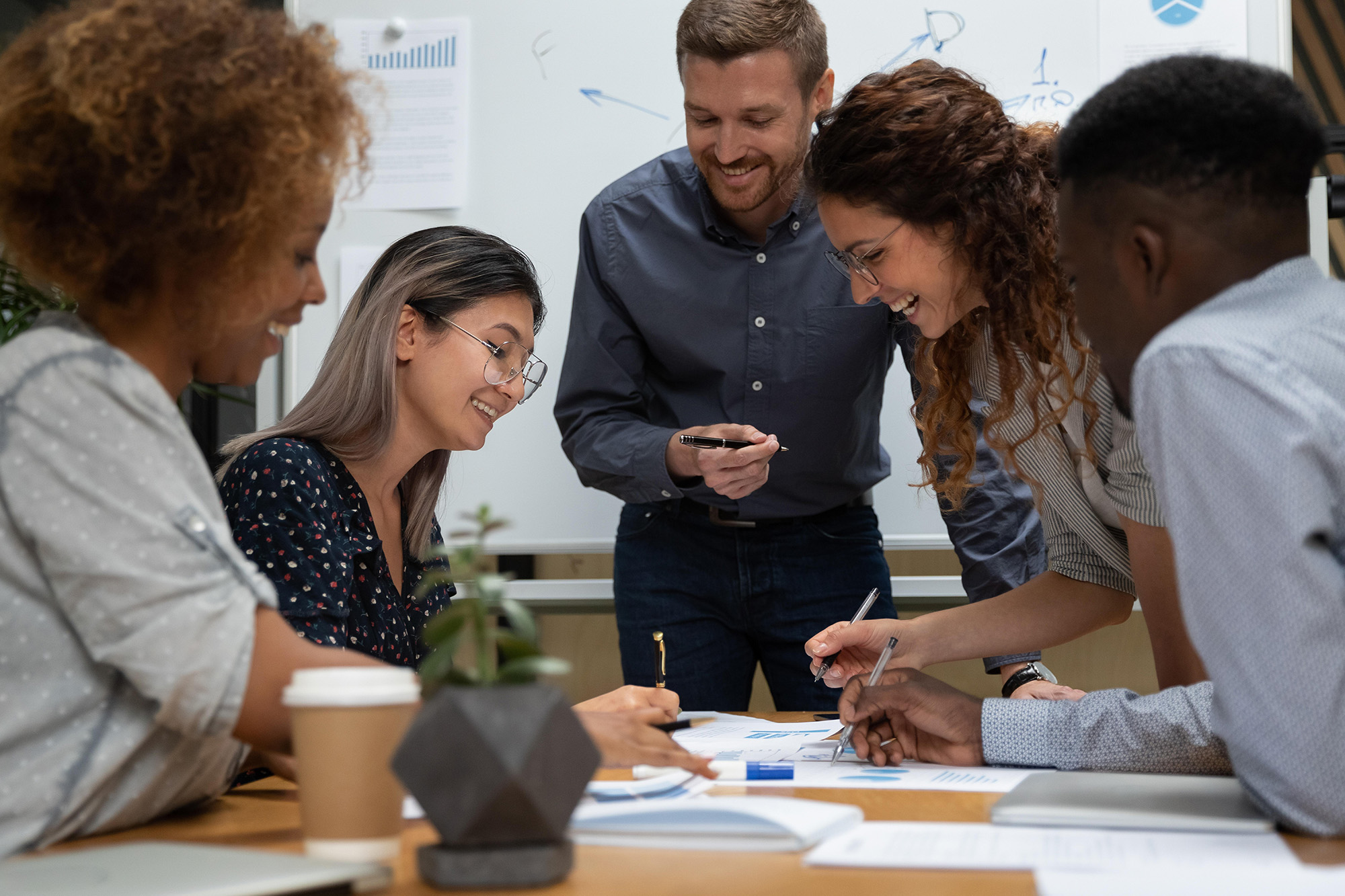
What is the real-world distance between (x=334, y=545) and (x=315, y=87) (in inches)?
28.2

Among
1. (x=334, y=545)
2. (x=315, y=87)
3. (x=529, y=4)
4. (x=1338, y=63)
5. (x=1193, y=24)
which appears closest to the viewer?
(x=315, y=87)

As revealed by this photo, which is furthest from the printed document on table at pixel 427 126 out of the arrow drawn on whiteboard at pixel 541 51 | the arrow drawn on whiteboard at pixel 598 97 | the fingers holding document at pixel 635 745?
the fingers holding document at pixel 635 745

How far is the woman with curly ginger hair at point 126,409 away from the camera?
2.80 feet

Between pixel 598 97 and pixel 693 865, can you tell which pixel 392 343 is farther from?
pixel 693 865

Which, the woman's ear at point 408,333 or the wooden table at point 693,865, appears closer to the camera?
the wooden table at point 693,865

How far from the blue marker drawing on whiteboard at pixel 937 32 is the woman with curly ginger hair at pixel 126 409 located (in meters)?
1.92

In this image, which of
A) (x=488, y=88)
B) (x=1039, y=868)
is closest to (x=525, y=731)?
(x=1039, y=868)

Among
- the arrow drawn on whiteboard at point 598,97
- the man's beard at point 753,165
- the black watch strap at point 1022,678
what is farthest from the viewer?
the arrow drawn on whiteboard at point 598,97

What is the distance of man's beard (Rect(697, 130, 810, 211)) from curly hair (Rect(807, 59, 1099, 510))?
0.53 m

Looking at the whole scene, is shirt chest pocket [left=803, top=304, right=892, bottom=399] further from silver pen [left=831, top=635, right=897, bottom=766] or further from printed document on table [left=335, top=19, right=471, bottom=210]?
printed document on table [left=335, top=19, right=471, bottom=210]

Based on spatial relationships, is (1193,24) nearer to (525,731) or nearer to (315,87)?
(315,87)

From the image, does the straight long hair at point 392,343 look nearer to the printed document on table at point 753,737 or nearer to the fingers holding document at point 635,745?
the printed document on table at point 753,737

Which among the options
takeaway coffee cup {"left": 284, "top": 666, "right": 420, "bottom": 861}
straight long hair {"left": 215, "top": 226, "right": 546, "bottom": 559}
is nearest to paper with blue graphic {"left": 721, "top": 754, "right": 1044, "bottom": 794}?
takeaway coffee cup {"left": 284, "top": 666, "right": 420, "bottom": 861}

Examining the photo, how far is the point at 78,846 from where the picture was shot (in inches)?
35.4
